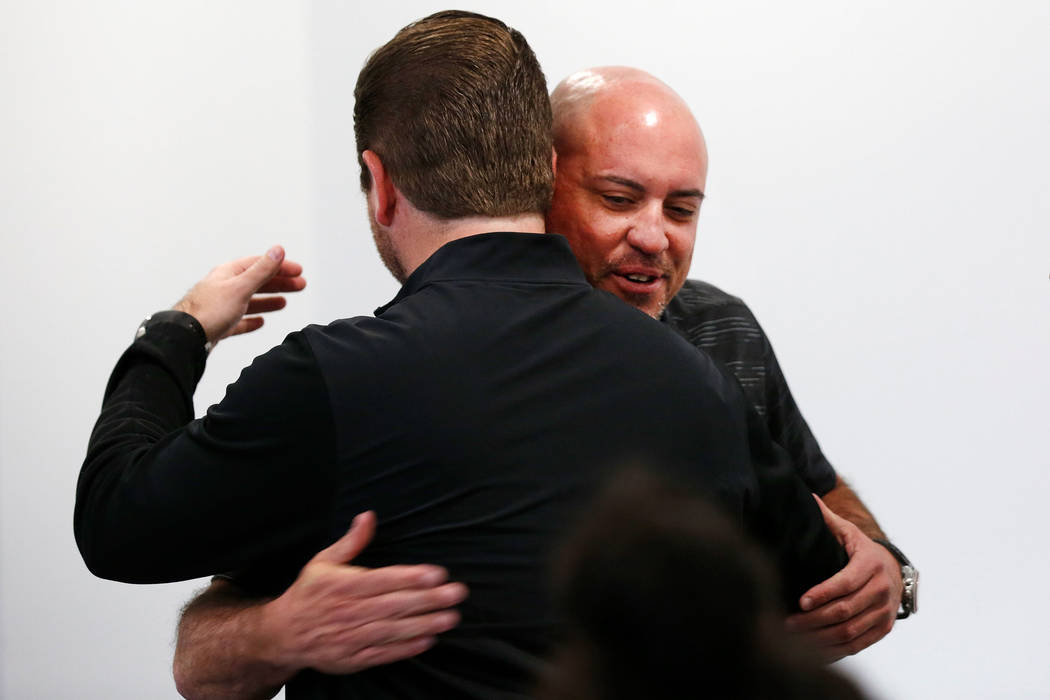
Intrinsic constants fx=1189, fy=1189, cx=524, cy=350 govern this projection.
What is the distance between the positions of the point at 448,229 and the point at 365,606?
1.33ft

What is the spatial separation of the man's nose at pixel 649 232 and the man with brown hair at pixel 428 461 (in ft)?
1.56

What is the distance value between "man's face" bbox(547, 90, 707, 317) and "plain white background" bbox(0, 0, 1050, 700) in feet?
5.51

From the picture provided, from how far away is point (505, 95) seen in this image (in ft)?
4.12

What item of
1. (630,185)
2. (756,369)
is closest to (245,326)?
(630,185)

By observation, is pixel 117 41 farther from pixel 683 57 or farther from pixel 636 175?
pixel 636 175

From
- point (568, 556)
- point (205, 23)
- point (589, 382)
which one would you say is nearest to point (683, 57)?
point (205, 23)

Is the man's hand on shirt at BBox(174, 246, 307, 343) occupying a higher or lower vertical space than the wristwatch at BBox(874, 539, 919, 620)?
higher

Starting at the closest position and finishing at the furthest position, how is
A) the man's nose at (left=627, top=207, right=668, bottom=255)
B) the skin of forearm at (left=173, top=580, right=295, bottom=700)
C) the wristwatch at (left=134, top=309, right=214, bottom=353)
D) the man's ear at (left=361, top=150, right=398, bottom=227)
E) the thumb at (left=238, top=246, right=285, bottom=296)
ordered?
the skin of forearm at (left=173, top=580, right=295, bottom=700) < the man's ear at (left=361, top=150, right=398, bottom=227) < the wristwatch at (left=134, top=309, right=214, bottom=353) < the thumb at (left=238, top=246, right=285, bottom=296) < the man's nose at (left=627, top=207, right=668, bottom=255)

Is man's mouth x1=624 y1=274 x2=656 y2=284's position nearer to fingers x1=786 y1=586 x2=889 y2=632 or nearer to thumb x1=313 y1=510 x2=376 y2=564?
fingers x1=786 y1=586 x2=889 y2=632

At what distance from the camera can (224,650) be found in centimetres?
119

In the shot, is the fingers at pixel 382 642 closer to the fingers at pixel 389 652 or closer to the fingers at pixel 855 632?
the fingers at pixel 389 652

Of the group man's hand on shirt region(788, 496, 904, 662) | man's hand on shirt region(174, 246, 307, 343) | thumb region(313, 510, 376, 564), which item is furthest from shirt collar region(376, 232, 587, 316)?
man's hand on shirt region(788, 496, 904, 662)

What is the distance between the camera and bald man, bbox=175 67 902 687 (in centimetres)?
135

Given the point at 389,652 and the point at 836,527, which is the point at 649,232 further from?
the point at 389,652
